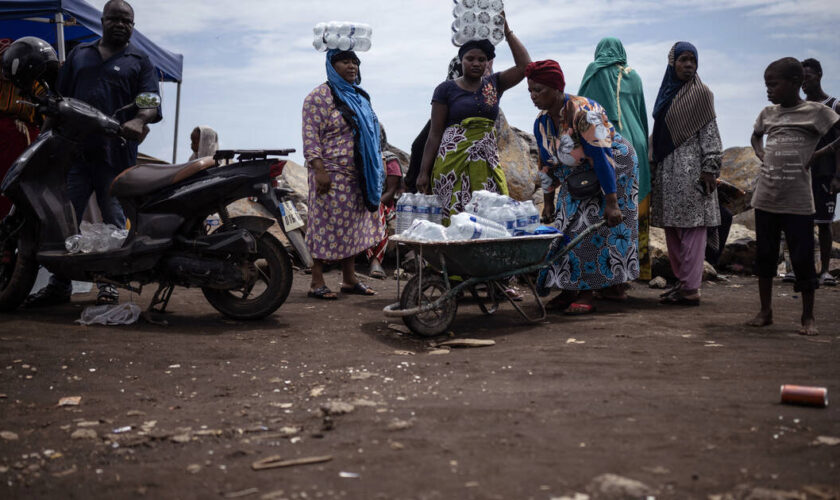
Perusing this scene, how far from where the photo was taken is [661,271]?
8.41 metres

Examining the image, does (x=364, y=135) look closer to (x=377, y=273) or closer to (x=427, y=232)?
(x=427, y=232)

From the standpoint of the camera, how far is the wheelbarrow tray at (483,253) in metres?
4.60

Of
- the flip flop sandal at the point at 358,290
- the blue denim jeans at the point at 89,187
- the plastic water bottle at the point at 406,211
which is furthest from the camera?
the flip flop sandal at the point at 358,290

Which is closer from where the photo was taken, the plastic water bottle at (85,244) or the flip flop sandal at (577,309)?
the plastic water bottle at (85,244)

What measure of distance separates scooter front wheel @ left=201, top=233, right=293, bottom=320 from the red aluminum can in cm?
324

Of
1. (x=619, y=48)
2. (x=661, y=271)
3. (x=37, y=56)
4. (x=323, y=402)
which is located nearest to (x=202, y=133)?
(x=37, y=56)

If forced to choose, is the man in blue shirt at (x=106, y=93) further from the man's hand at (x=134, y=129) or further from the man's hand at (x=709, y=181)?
the man's hand at (x=709, y=181)

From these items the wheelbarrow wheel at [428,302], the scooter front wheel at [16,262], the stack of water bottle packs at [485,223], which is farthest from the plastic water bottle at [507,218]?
the scooter front wheel at [16,262]

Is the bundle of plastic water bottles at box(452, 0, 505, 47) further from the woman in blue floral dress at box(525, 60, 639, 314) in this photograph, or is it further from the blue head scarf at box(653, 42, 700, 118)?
the blue head scarf at box(653, 42, 700, 118)

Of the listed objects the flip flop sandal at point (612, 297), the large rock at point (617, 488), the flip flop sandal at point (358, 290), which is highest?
the flip flop sandal at point (358, 290)

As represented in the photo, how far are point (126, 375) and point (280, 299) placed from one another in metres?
1.52

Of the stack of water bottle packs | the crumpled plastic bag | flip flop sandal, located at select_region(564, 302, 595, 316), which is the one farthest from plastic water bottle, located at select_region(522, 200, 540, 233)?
the crumpled plastic bag

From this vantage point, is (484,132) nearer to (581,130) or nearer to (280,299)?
(581,130)

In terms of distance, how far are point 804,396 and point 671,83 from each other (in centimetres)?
395
